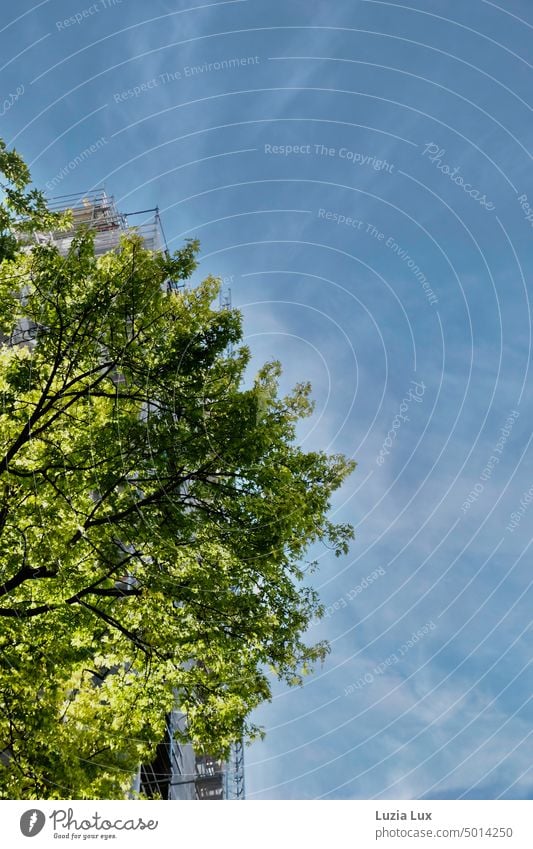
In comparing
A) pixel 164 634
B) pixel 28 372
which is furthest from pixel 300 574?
pixel 28 372

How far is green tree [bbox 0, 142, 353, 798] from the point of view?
32.1 ft

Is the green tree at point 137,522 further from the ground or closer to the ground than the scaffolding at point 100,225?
closer to the ground

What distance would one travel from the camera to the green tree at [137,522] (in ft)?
32.1

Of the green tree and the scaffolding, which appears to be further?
the scaffolding

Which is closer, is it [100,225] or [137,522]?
[137,522]

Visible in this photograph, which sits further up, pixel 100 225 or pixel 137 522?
pixel 100 225

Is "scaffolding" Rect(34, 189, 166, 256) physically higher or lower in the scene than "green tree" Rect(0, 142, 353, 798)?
higher

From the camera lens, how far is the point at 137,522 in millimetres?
10156

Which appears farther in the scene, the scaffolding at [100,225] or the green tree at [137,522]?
the scaffolding at [100,225]

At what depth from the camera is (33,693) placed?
10.8 metres
